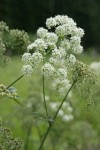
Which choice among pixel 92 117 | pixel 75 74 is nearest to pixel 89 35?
pixel 92 117

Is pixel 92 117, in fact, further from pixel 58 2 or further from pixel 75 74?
pixel 58 2

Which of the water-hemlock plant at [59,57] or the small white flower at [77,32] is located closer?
the water-hemlock plant at [59,57]

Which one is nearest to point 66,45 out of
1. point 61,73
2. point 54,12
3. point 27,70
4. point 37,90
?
point 61,73

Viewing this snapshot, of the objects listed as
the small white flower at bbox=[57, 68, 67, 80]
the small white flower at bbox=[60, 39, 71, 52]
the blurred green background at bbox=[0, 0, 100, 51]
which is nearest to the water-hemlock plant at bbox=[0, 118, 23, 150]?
the small white flower at bbox=[57, 68, 67, 80]

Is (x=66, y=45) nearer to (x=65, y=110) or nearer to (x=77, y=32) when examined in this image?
(x=77, y=32)

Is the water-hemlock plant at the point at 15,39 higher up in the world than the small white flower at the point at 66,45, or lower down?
higher up

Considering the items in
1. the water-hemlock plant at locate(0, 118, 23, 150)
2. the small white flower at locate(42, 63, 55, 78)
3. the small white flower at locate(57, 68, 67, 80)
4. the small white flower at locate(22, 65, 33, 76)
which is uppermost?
the small white flower at locate(57, 68, 67, 80)

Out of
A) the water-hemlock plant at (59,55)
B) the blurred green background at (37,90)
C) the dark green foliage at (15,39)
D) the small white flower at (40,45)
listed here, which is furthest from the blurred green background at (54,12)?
the small white flower at (40,45)

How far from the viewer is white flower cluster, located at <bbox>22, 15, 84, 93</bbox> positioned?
12.6ft

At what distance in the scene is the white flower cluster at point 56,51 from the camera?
3855mm

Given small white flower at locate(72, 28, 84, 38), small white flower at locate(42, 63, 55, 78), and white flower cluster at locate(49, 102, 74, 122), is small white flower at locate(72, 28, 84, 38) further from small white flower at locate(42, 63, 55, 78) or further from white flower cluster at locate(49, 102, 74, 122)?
white flower cluster at locate(49, 102, 74, 122)

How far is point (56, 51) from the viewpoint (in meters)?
3.89

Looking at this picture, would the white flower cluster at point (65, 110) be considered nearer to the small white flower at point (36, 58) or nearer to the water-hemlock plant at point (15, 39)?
the water-hemlock plant at point (15, 39)

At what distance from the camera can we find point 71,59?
393cm
